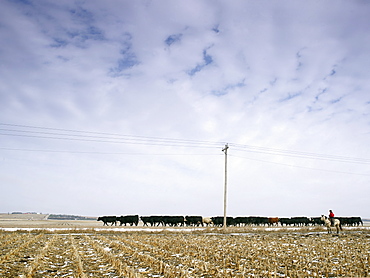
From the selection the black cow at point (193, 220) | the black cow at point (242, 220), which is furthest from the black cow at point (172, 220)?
the black cow at point (242, 220)

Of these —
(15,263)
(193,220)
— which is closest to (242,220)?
(193,220)

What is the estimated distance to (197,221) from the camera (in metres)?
53.3

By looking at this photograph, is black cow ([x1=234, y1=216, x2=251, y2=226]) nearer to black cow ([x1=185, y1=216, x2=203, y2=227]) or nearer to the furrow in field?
black cow ([x1=185, y1=216, x2=203, y2=227])

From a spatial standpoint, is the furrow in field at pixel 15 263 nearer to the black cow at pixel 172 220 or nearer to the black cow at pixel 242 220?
the black cow at pixel 172 220

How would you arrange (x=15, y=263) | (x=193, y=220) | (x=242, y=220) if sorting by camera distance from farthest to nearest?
(x=242, y=220)
(x=193, y=220)
(x=15, y=263)

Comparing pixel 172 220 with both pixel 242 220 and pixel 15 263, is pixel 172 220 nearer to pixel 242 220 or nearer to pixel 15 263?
pixel 242 220

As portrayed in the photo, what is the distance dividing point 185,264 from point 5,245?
475 inches

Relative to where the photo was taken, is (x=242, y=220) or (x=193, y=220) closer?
(x=193, y=220)

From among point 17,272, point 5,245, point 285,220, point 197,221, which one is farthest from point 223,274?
point 285,220

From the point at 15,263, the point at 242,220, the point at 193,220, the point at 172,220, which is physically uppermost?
the point at 242,220

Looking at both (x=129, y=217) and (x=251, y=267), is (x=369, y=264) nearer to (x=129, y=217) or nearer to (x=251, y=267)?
(x=251, y=267)

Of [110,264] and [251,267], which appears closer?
[251,267]

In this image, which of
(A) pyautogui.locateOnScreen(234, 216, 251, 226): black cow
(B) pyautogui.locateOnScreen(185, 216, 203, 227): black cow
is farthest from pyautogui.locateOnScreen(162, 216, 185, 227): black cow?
(A) pyautogui.locateOnScreen(234, 216, 251, 226): black cow

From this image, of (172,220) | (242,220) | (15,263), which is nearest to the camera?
(15,263)
